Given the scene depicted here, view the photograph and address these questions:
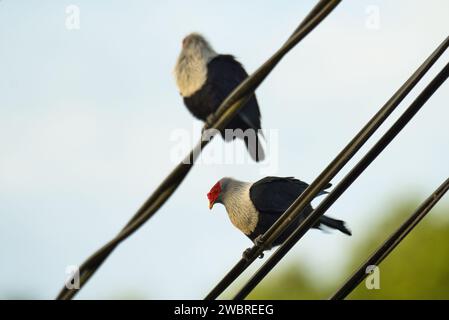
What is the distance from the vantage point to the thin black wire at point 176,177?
167 inches

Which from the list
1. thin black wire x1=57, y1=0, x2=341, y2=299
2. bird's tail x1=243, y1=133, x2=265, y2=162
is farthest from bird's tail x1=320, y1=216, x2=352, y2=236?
thin black wire x1=57, y1=0, x2=341, y2=299

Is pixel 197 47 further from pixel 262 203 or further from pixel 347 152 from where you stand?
pixel 347 152

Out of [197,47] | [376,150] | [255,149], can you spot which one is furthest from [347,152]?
[197,47]

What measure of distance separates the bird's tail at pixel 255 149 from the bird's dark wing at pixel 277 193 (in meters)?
0.54

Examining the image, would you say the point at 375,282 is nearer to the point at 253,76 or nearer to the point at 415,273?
the point at 253,76

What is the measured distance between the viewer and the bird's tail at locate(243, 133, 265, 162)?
6875 millimetres

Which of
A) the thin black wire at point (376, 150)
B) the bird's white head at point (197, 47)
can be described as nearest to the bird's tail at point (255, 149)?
the bird's white head at point (197, 47)

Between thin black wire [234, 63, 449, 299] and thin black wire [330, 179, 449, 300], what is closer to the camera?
thin black wire [234, 63, 449, 299]

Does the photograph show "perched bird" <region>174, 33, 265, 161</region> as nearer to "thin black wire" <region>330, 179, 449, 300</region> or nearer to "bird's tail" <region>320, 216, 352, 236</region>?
"bird's tail" <region>320, 216, 352, 236</region>

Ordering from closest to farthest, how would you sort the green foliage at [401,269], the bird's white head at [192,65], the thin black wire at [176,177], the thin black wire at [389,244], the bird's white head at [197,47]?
the thin black wire at [176,177], the thin black wire at [389,244], the bird's white head at [192,65], the bird's white head at [197,47], the green foliage at [401,269]

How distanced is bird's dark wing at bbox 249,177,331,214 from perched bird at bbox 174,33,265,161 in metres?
0.52

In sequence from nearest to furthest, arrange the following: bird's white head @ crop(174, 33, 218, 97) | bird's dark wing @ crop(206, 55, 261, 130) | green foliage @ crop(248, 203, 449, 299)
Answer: bird's dark wing @ crop(206, 55, 261, 130) < bird's white head @ crop(174, 33, 218, 97) < green foliage @ crop(248, 203, 449, 299)

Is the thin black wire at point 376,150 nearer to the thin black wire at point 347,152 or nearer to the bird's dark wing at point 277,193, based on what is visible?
the thin black wire at point 347,152
